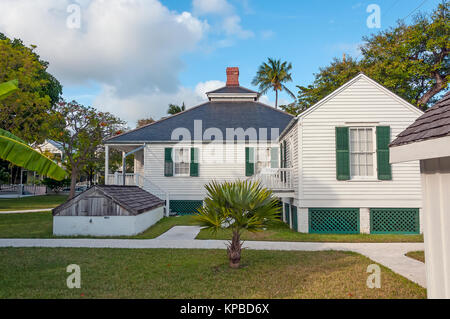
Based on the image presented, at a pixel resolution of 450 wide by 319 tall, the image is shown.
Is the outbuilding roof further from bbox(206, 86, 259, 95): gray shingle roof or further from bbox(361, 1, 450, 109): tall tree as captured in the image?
bbox(361, 1, 450, 109): tall tree

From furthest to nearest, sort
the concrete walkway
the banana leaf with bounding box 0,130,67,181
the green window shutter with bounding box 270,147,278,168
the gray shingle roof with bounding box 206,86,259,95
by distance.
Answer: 1. the gray shingle roof with bounding box 206,86,259,95
2. the green window shutter with bounding box 270,147,278,168
3. the concrete walkway
4. the banana leaf with bounding box 0,130,67,181

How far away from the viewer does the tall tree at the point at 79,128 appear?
2556 centimetres

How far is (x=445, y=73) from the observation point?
74.3 feet

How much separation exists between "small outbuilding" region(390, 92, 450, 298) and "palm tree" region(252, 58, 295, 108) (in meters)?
39.7

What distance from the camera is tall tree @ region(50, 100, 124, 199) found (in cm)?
2556

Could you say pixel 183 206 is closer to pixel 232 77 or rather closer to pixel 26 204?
pixel 232 77

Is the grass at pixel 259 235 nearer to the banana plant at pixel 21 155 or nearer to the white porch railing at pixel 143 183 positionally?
the white porch railing at pixel 143 183

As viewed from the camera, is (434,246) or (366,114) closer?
(434,246)

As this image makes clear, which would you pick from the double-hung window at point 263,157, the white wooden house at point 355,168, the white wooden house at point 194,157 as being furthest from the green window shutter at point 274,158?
the white wooden house at point 355,168

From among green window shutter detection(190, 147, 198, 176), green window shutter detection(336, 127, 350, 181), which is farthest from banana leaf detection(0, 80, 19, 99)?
green window shutter detection(190, 147, 198, 176)

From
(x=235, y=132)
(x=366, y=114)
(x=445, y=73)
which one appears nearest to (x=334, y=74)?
(x=445, y=73)

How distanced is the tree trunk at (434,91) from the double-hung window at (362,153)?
12875 mm

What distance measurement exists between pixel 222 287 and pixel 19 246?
23.9 ft
